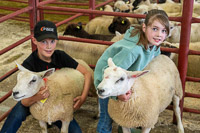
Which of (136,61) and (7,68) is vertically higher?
(136,61)

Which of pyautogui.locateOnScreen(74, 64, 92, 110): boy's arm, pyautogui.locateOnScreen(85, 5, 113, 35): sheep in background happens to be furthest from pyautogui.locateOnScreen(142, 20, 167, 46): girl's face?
pyautogui.locateOnScreen(85, 5, 113, 35): sheep in background

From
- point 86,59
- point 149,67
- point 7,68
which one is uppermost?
point 149,67

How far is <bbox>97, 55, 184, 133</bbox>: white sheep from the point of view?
76.9 inches

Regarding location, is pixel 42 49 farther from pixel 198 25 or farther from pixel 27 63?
pixel 198 25

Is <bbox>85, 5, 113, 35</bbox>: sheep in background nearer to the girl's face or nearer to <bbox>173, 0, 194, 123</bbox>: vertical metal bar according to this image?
<bbox>173, 0, 194, 123</bbox>: vertical metal bar

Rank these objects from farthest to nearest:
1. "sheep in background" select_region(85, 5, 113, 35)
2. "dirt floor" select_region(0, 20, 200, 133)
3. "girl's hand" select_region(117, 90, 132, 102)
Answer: "sheep in background" select_region(85, 5, 113, 35)
"dirt floor" select_region(0, 20, 200, 133)
"girl's hand" select_region(117, 90, 132, 102)

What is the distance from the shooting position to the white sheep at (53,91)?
87.7 inches

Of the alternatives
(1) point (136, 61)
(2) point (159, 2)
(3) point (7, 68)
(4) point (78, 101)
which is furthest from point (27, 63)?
(2) point (159, 2)

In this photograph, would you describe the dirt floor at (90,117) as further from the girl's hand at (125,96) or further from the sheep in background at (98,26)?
the sheep in background at (98,26)

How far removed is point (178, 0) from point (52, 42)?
5.87 m

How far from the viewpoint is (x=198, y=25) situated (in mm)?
4957

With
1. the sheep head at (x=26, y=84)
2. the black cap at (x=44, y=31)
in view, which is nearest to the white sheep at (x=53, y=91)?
the sheep head at (x=26, y=84)

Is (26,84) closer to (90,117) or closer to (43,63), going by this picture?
(43,63)

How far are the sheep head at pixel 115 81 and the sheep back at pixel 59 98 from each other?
0.66m
